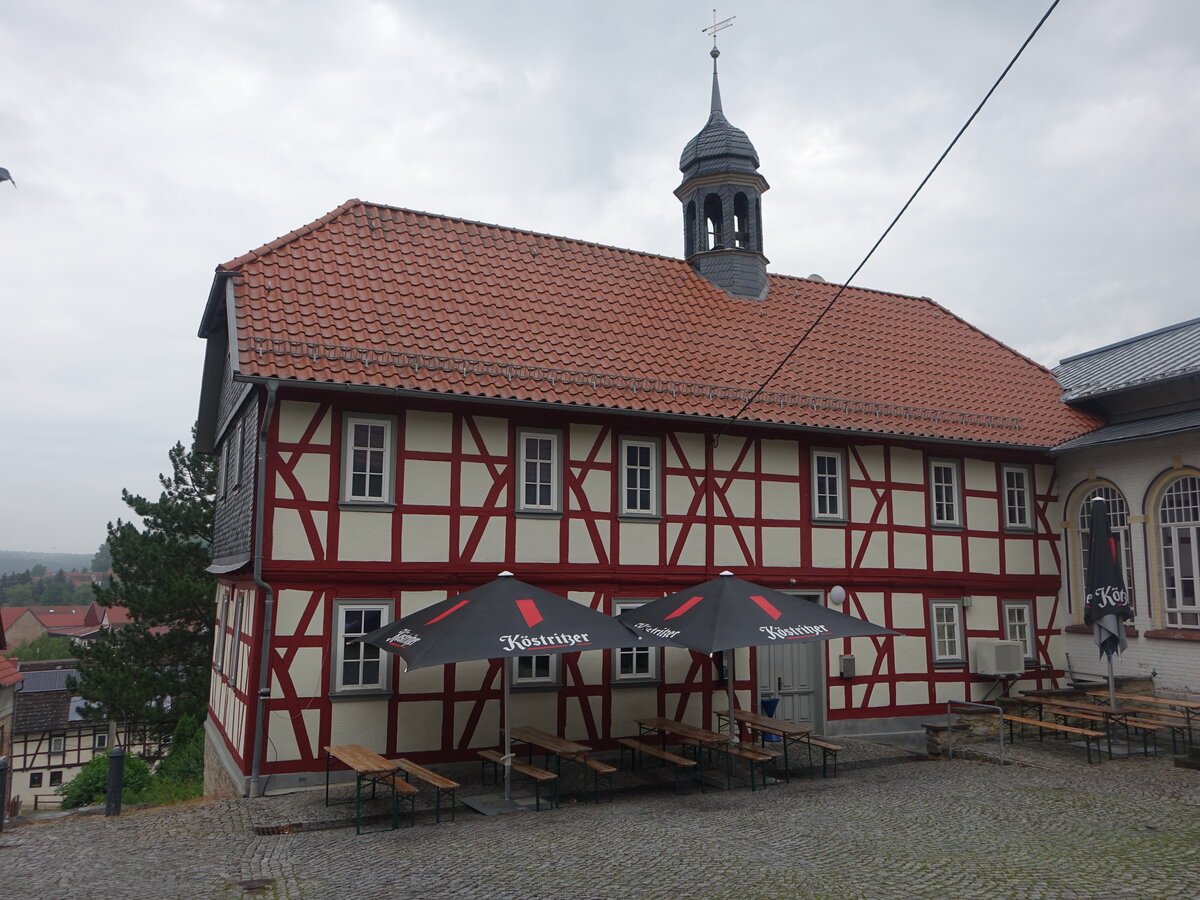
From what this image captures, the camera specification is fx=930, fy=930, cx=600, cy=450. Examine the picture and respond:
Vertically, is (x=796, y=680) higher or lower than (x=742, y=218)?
lower

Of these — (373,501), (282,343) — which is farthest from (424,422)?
(282,343)

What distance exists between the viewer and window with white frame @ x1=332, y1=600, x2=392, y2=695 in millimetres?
11938

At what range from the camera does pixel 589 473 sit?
45.2 feet

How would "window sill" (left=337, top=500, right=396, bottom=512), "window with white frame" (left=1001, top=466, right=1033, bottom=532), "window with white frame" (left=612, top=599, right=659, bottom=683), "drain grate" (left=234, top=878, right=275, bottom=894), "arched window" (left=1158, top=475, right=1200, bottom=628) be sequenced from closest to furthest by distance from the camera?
"drain grate" (left=234, top=878, right=275, bottom=894) < "window sill" (left=337, top=500, right=396, bottom=512) < "window with white frame" (left=612, top=599, right=659, bottom=683) < "arched window" (left=1158, top=475, right=1200, bottom=628) < "window with white frame" (left=1001, top=466, right=1033, bottom=532)

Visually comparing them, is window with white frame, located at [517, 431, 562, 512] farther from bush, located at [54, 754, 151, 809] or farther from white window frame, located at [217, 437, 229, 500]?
bush, located at [54, 754, 151, 809]

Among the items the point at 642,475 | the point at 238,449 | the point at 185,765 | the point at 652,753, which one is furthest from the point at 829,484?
the point at 185,765

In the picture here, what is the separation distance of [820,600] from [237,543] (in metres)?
9.17

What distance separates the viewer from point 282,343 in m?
12.0

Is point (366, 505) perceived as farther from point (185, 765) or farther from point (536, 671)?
point (185, 765)

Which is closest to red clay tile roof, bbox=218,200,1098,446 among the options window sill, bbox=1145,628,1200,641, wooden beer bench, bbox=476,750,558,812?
window sill, bbox=1145,628,1200,641

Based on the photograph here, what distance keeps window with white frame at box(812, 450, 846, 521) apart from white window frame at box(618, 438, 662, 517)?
2.96 m

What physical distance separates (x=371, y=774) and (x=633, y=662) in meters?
4.84

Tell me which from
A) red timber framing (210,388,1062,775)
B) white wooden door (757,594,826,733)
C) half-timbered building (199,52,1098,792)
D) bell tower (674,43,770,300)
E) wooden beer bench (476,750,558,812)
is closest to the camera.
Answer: wooden beer bench (476,750,558,812)

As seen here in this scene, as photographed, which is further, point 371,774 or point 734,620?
point 734,620
